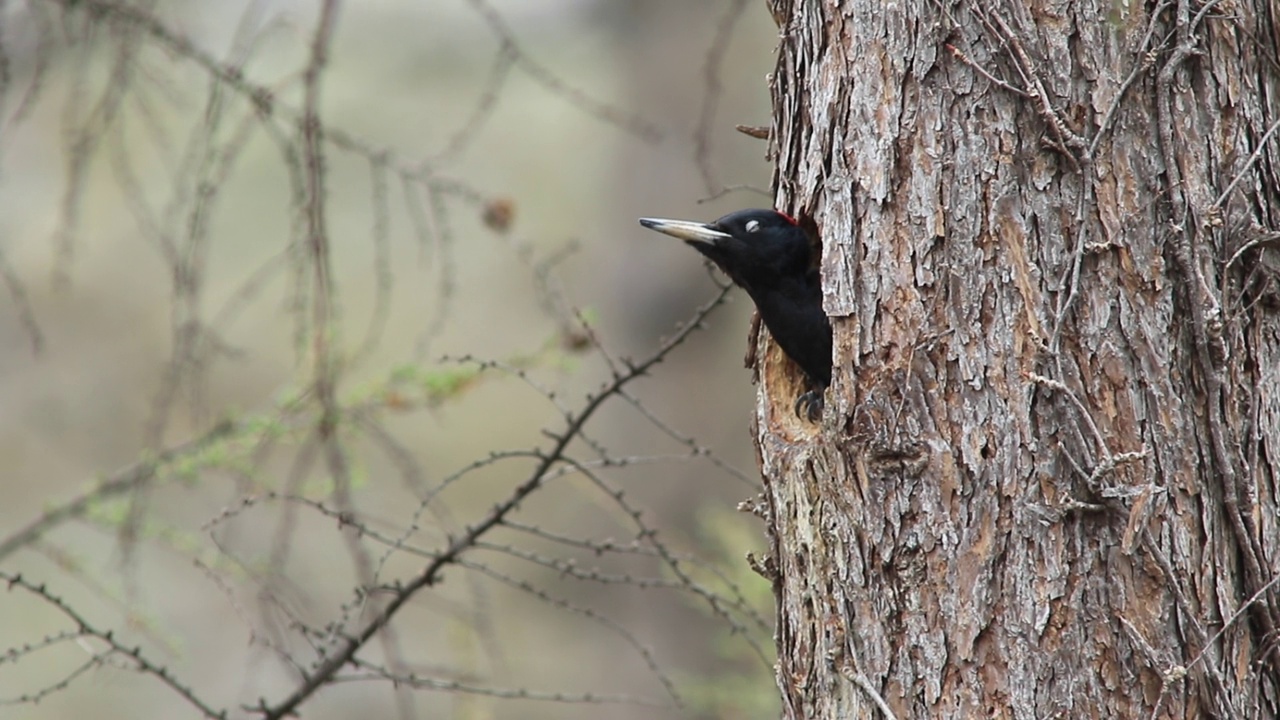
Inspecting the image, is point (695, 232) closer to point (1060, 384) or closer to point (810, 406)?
point (810, 406)

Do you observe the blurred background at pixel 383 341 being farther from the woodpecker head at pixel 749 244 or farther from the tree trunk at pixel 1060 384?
the tree trunk at pixel 1060 384

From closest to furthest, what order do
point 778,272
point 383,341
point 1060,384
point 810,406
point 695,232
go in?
point 1060,384 → point 810,406 → point 778,272 → point 695,232 → point 383,341

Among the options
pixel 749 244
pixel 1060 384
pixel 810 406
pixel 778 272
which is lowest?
pixel 1060 384

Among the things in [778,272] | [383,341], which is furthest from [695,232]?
[383,341]

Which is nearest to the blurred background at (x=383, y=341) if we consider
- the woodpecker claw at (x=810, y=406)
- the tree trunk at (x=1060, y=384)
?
the woodpecker claw at (x=810, y=406)

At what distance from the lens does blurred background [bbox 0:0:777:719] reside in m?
2.98

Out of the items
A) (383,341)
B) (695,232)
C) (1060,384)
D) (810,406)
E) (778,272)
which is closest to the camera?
(1060,384)

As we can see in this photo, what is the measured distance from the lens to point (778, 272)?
3221mm

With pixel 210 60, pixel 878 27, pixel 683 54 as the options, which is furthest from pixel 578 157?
pixel 878 27

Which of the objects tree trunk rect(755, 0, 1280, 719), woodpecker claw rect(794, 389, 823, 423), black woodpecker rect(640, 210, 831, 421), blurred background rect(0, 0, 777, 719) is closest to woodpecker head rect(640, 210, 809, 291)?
black woodpecker rect(640, 210, 831, 421)

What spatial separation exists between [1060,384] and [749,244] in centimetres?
121

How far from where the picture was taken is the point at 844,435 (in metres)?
2.41

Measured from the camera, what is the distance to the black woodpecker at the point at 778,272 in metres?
3.01

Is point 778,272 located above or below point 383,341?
below
